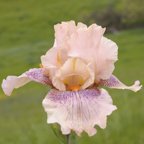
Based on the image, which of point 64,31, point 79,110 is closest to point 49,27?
point 64,31

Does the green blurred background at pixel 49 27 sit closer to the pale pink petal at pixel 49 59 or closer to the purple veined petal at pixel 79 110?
the pale pink petal at pixel 49 59

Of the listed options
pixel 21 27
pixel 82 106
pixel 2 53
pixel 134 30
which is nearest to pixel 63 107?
pixel 82 106

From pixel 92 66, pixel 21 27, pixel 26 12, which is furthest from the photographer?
pixel 26 12

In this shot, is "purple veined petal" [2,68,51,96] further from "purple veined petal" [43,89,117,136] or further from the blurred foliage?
the blurred foliage

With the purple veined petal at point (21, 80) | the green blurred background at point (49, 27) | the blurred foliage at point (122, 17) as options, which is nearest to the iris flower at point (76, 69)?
the purple veined petal at point (21, 80)

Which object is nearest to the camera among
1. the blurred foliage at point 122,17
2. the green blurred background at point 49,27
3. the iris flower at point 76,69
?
the iris flower at point 76,69

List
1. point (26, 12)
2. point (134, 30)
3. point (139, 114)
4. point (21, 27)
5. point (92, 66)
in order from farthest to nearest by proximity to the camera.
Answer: point (26, 12)
point (21, 27)
point (134, 30)
point (139, 114)
point (92, 66)

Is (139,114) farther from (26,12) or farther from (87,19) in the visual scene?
(26,12)

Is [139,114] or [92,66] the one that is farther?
[139,114]

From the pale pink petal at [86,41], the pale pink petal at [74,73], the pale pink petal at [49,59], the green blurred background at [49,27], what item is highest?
the pale pink petal at [86,41]
